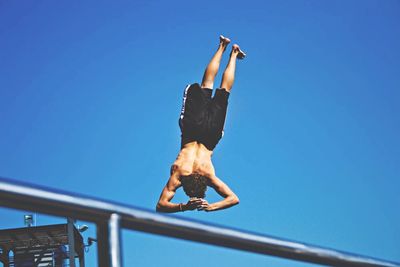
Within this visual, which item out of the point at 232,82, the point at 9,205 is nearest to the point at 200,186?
the point at 232,82

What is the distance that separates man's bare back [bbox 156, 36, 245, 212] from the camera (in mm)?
7039

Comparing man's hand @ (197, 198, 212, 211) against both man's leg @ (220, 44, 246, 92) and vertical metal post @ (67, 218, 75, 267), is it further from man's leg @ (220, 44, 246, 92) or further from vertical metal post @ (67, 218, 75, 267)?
vertical metal post @ (67, 218, 75, 267)

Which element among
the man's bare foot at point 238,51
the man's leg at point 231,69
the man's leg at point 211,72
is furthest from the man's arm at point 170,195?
the man's bare foot at point 238,51

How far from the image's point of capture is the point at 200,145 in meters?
7.27

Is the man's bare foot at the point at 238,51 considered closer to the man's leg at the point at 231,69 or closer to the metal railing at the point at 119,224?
the man's leg at the point at 231,69

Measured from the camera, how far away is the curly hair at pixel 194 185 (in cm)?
696

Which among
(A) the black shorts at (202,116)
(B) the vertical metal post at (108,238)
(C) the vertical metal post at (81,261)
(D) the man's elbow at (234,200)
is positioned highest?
(C) the vertical metal post at (81,261)

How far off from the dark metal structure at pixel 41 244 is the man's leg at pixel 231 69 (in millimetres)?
16906

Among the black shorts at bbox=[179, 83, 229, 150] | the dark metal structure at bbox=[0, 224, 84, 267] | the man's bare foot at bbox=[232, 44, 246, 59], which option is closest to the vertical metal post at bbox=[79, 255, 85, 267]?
the dark metal structure at bbox=[0, 224, 84, 267]

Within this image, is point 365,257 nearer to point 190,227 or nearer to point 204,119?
point 190,227

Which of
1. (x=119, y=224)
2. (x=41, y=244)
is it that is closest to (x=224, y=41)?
(x=119, y=224)

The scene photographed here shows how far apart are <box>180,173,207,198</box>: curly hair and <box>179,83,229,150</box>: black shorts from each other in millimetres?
489

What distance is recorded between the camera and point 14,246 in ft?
80.8

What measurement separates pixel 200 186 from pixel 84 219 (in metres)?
6.16
